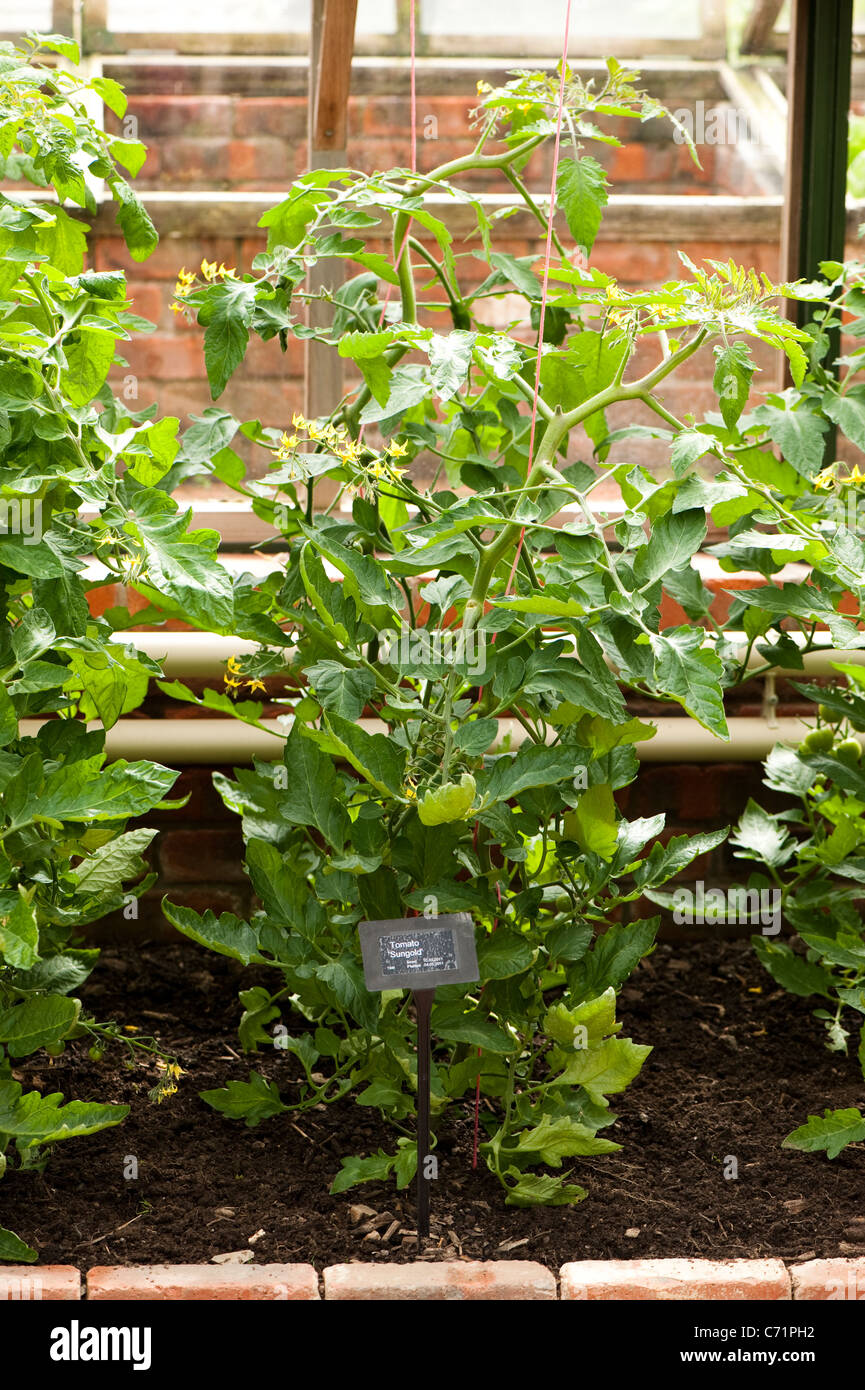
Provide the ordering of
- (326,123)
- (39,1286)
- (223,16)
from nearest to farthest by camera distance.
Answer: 1. (39,1286)
2. (326,123)
3. (223,16)

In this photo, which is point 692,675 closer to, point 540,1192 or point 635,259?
point 540,1192

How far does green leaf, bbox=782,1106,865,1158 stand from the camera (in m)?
1.53

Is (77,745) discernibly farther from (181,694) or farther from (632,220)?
(632,220)

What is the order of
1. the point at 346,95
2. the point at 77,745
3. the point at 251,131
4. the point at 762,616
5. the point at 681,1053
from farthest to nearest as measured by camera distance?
1. the point at 251,131
2. the point at 346,95
3. the point at 681,1053
4. the point at 762,616
5. the point at 77,745

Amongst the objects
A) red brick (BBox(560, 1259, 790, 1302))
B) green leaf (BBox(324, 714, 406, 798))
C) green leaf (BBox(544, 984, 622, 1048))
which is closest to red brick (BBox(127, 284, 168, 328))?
green leaf (BBox(324, 714, 406, 798))

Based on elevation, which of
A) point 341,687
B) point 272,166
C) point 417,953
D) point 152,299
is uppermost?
point 272,166

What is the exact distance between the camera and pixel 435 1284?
4.26ft

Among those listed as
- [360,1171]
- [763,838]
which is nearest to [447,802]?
[360,1171]

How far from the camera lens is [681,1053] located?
6.07 ft

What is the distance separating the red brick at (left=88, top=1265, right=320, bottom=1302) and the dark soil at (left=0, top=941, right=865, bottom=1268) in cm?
7

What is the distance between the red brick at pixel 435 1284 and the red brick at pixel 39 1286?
24 cm

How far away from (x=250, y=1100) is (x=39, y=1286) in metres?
0.32
